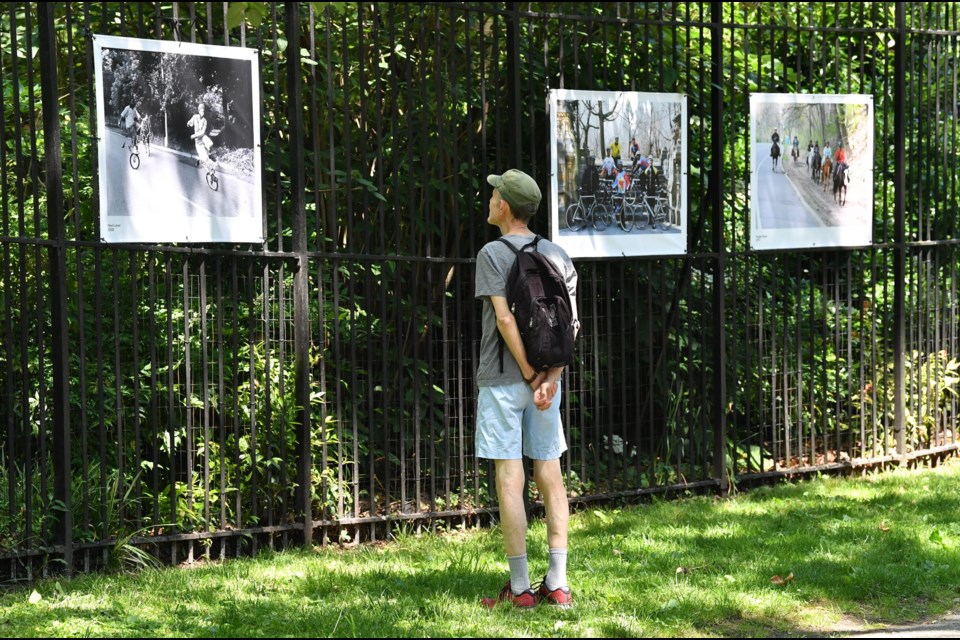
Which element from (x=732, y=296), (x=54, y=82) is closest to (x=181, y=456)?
(x=54, y=82)

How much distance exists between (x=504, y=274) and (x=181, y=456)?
256 centimetres

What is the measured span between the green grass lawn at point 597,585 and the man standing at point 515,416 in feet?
0.55

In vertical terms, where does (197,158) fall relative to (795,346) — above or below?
above

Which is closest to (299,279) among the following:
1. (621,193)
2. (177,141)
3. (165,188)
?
(165,188)

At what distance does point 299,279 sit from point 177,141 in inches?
39.1

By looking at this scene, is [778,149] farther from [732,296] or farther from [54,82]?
[54,82]

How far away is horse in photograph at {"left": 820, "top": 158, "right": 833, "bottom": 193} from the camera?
27.5ft

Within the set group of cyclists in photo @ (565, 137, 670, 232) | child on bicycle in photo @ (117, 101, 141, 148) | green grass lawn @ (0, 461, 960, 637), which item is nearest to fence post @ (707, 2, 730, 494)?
group of cyclists in photo @ (565, 137, 670, 232)

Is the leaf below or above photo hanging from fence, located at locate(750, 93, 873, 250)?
below

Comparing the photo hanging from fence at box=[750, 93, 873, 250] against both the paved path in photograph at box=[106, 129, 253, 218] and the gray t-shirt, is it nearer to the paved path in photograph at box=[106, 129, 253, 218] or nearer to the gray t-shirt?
the gray t-shirt

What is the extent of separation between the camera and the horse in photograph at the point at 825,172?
8.38 metres

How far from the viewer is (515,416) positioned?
17.3 feet

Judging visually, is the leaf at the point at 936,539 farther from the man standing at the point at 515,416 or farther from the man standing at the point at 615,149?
the man standing at the point at 615,149

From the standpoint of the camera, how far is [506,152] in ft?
25.3
